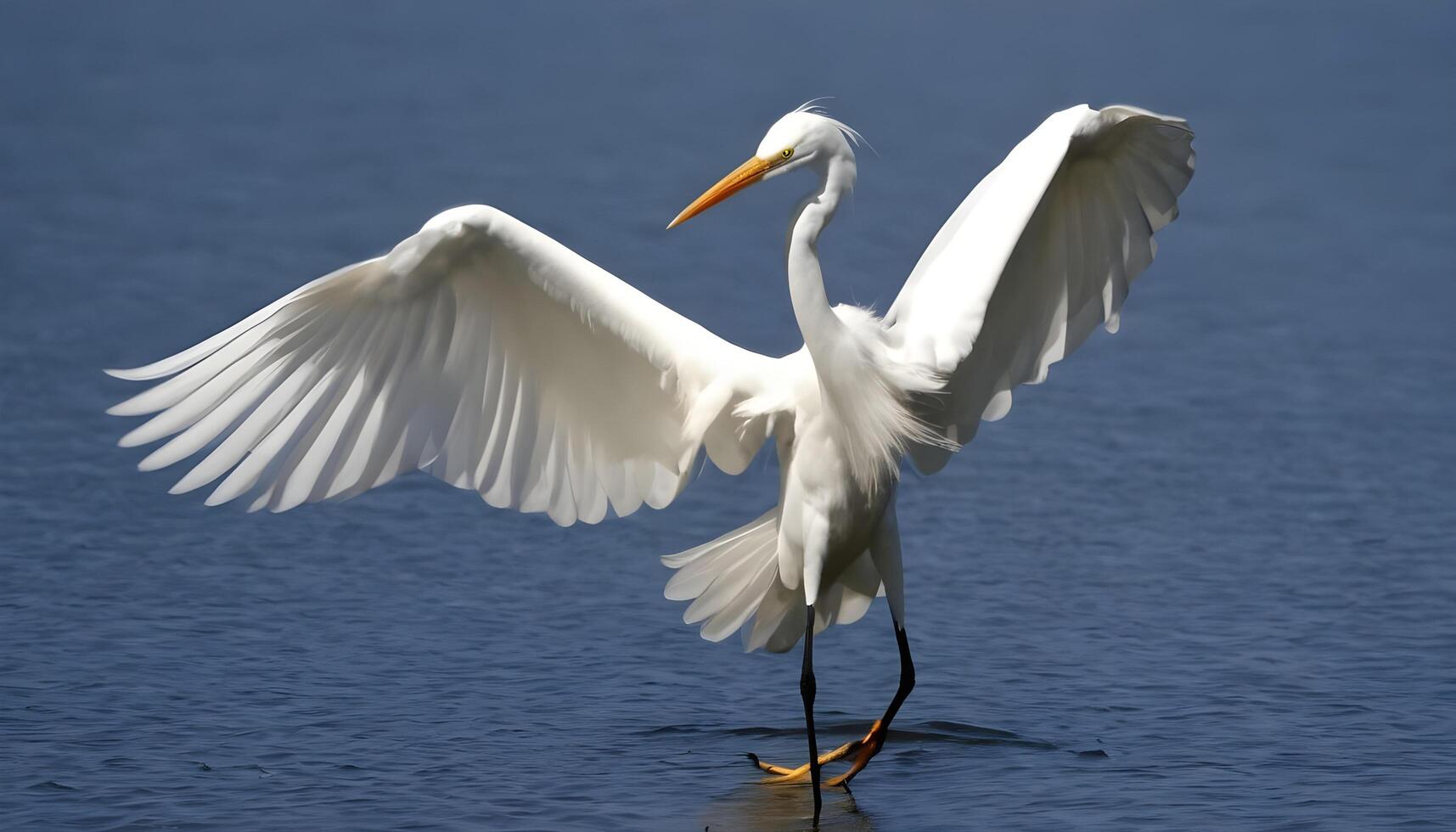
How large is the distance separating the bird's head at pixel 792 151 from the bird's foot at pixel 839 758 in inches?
57.8

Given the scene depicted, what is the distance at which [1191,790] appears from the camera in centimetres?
482

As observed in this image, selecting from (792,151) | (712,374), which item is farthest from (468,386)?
(792,151)

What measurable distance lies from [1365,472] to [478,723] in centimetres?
391

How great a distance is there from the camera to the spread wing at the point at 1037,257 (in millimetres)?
4801

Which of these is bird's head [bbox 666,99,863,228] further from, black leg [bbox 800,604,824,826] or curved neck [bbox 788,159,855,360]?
black leg [bbox 800,604,824,826]

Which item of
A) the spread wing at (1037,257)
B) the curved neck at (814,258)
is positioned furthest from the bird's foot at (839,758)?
the curved neck at (814,258)

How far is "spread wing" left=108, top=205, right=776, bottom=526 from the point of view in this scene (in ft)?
15.3

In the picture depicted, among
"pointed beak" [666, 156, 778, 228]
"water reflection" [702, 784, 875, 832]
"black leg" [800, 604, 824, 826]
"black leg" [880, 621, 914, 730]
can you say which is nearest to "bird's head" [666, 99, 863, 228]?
"pointed beak" [666, 156, 778, 228]

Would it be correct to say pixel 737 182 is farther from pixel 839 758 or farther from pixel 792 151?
pixel 839 758

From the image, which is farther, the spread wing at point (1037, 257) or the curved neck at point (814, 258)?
the spread wing at point (1037, 257)

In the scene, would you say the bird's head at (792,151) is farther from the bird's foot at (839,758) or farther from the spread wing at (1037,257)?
the bird's foot at (839,758)

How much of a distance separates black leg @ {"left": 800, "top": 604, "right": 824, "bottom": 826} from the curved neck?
80cm

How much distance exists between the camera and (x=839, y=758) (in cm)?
516

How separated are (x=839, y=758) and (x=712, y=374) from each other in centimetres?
111
